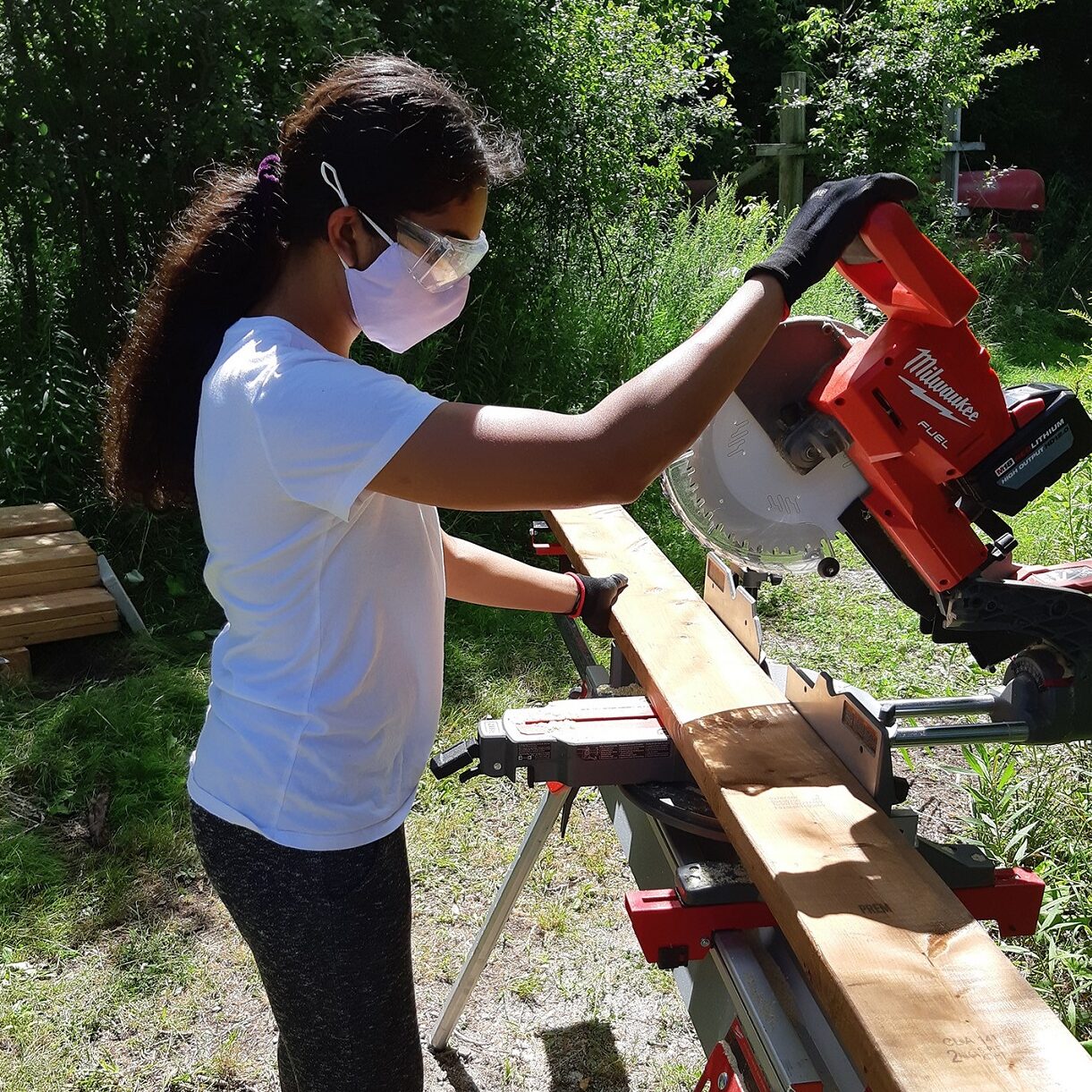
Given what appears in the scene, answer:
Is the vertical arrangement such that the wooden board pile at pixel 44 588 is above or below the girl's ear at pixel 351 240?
below

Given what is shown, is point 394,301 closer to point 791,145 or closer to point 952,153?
point 791,145

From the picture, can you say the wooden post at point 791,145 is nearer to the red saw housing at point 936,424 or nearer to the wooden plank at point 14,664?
the wooden plank at point 14,664

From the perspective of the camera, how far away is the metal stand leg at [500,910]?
207cm

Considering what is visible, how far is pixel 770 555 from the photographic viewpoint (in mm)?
1731

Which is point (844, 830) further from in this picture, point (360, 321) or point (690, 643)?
point (360, 321)

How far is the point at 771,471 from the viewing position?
65.4 inches

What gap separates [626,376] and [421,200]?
4294mm

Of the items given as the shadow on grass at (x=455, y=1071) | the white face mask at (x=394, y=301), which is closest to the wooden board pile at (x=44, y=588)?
the shadow on grass at (x=455, y=1071)

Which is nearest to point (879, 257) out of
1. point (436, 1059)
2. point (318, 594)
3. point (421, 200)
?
point (421, 200)

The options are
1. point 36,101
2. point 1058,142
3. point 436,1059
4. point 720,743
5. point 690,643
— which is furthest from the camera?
point 1058,142

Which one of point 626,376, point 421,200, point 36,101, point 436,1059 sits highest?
point 421,200

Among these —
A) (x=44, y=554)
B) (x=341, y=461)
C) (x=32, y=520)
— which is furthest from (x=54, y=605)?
(x=341, y=461)

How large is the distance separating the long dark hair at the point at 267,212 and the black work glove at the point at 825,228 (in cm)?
40

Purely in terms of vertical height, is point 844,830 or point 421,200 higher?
point 421,200
